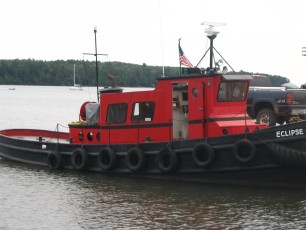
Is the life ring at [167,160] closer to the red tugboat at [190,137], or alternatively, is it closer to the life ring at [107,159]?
the red tugboat at [190,137]

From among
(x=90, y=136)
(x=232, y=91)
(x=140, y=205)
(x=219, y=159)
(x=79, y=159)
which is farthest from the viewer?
(x=90, y=136)

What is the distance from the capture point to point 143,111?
19453mm

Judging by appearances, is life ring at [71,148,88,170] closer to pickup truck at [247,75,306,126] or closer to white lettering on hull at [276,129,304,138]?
pickup truck at [247,75,306,126]

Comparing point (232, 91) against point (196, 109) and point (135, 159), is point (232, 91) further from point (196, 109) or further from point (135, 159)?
point (135, 159)

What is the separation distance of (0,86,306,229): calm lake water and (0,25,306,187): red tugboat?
0.40 metres

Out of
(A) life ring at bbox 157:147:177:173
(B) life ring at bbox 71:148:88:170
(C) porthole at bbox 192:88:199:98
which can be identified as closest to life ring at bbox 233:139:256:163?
(A) life ring at bbox 157:147:177:173

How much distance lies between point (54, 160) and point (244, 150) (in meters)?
7.66

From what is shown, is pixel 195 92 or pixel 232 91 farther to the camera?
pixel 232 91

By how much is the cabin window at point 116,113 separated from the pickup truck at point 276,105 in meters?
5.71

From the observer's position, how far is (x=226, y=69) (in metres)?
18.7

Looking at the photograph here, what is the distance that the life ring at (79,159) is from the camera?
20750 millimetres

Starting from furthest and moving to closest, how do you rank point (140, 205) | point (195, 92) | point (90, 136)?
1. point (90, 136)
2. point (195, 92)
3. point (140, 205)

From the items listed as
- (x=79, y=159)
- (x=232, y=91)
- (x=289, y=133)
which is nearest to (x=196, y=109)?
(x=232, y=91)

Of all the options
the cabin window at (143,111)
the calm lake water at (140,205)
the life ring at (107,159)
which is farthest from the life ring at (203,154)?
the life ring at (107,159)
